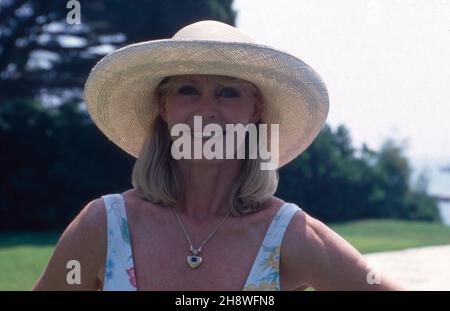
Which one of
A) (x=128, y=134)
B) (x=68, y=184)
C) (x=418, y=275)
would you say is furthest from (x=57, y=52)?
(x=128, y=134)

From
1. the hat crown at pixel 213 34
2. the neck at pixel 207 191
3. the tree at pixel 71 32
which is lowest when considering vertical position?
the neck at pixel 207 191

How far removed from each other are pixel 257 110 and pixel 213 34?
306mm

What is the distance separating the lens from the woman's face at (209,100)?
6.52 ft

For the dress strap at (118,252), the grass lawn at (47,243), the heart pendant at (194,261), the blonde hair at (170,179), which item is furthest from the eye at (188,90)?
the grass lawn at (47,243)

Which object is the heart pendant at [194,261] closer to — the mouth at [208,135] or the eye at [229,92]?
the mouth at [208,135]

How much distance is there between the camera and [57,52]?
1667 cm

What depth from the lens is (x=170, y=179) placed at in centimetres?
212

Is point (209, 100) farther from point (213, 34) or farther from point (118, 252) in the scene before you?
point (118, 252)

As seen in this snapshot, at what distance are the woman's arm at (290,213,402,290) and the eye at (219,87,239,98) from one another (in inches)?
17.7

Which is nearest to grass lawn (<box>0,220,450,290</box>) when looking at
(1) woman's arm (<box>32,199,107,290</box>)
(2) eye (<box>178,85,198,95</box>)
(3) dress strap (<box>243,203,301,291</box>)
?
(1) woman's arm (<box>32,199,107,290</box>)

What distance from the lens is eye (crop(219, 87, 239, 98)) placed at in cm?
205

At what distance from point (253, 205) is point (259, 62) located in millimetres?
412

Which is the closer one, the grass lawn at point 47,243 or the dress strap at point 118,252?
the dress strap at point 118,252

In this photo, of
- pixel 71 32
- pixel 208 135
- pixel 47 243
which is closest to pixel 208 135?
pixel 208 135
